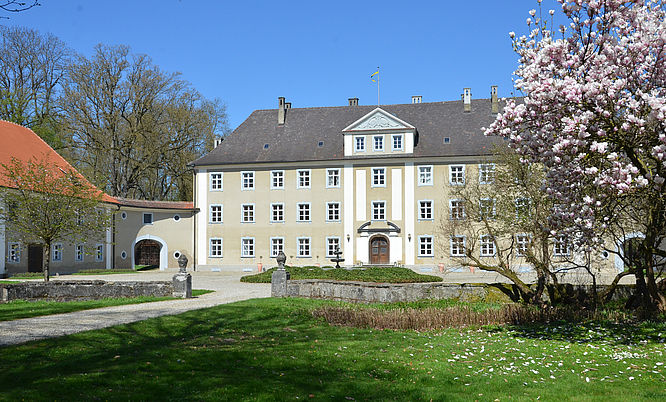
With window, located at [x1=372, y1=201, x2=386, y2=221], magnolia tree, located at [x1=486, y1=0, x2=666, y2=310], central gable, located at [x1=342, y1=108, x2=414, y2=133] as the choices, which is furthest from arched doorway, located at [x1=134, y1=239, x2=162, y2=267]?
magnolia tree, located at [x1=486, y1=0, x2=666, y2=310]

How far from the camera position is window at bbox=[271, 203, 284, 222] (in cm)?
4045

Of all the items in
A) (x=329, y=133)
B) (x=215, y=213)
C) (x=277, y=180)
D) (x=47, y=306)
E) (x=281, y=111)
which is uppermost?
(x=281, y=111)

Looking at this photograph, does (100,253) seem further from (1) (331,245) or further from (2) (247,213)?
(1) (331,245)

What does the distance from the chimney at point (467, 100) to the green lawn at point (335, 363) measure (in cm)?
2935

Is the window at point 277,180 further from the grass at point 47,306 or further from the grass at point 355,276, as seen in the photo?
the grass at point 47,306

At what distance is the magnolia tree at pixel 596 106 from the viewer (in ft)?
28.9

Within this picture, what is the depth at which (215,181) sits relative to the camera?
4153cm

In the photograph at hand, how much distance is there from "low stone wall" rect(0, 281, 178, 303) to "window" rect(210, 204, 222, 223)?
22.8 meters

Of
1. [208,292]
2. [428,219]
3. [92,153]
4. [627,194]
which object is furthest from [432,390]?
[92,153]

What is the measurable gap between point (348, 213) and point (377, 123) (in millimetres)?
6041

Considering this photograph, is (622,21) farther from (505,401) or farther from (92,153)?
(92,153)

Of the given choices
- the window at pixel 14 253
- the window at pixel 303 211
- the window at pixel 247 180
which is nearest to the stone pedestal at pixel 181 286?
the window at pixel 14 253

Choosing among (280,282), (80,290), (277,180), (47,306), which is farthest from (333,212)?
(47,306)

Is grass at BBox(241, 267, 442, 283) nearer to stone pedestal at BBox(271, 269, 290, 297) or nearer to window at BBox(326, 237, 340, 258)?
stone pedestal at BBox(271, 269, 290, 297)
